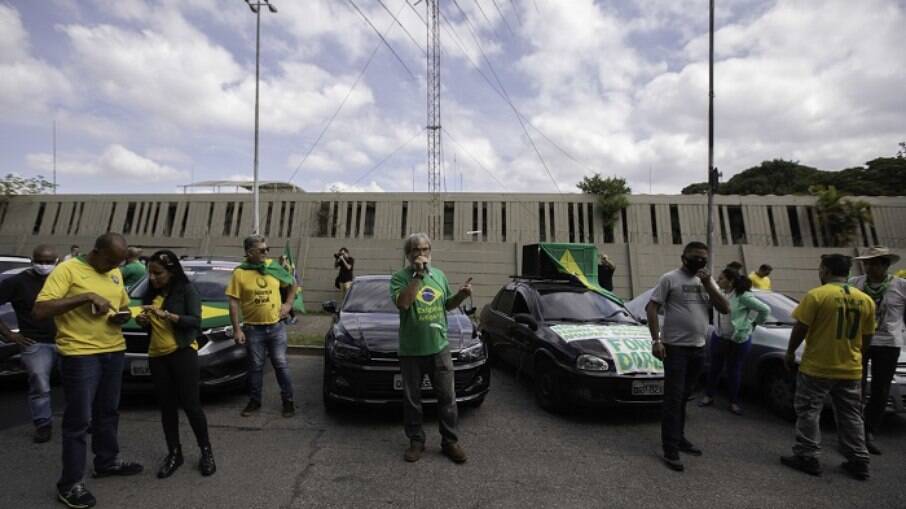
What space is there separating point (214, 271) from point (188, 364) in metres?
3.58

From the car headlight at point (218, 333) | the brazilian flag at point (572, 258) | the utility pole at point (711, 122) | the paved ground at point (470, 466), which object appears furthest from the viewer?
the utility pole at point (711, 122)

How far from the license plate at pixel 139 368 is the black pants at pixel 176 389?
152 cm

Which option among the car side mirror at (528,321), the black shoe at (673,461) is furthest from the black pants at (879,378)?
the car side mirror at (528,321)

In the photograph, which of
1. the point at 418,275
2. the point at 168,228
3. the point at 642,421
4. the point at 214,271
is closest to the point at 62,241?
the point at 168,228

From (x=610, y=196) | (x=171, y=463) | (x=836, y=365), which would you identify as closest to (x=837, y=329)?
(x=836, y=365)

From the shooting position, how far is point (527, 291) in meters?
6.04

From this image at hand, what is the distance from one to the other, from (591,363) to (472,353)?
3.86 ft

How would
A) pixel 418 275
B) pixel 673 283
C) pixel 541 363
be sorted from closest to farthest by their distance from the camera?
pixel 418 275 → pixel 673 283 → pixel 541 363

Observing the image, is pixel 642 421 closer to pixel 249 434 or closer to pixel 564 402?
pixel 564 402

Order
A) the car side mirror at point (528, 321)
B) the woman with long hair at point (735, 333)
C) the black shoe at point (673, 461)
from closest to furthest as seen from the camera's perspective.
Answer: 1. the black shoe at point (673, 461)
2. the woman with long hair at point (735, 333)
3. the car side mirror at point (528, 321)

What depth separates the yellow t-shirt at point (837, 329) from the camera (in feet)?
11.4

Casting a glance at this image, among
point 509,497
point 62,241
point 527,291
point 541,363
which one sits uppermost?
point 62,241

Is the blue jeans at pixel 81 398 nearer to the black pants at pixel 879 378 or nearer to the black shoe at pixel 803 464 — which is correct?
the black shoe at pixel 803 464

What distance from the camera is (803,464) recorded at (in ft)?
11.6
